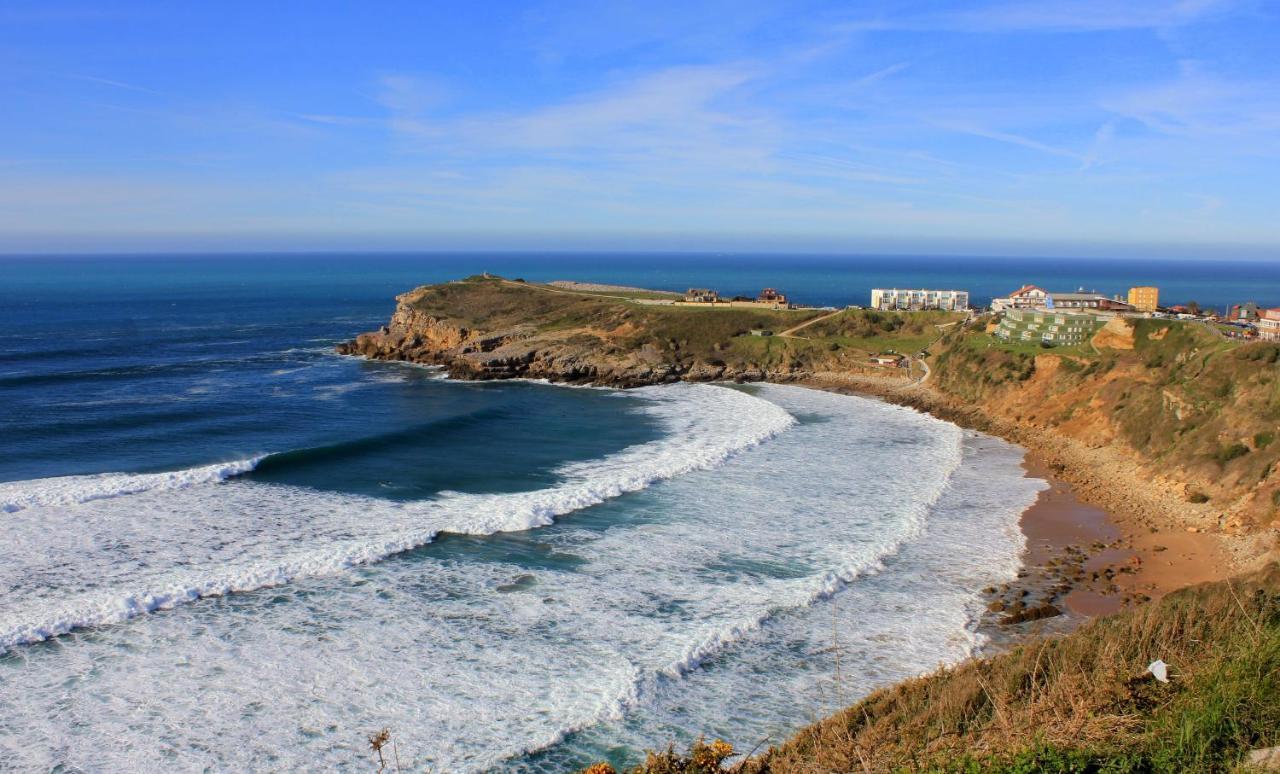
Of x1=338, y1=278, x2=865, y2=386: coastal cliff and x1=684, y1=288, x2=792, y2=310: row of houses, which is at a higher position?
A: x1=684, y1=288, x2=792, y2=310: row of houses

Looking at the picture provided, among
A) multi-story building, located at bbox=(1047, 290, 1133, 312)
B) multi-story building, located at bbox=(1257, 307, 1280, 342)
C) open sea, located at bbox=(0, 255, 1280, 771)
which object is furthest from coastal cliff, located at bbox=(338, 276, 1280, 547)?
multi-story building, located at bbox=(1047, 290, 1133, 312)

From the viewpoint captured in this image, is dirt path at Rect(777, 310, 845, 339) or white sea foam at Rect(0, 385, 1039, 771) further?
dirt path at Rect(777, 310, 845, 339)

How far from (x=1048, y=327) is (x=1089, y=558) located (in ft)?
91.0

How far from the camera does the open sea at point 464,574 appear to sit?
13.8 metres

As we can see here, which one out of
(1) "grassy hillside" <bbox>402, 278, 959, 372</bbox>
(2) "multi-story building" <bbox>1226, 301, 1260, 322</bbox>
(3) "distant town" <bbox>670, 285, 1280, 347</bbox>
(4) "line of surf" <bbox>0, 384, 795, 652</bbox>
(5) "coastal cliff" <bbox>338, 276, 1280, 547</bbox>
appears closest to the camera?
(4) "line of surf" <bbox>0, 384, 795, 652</bbox>

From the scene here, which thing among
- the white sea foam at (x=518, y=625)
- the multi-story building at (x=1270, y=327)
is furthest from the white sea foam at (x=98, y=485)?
the multi-story building at (x=1270, y=327)

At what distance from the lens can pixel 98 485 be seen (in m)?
26.5

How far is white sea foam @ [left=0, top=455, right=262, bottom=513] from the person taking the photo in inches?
984

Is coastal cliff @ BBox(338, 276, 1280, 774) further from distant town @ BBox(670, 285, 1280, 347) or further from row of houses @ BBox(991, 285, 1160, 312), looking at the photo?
row of houses @ BBox(991, 285, 1160, 312)

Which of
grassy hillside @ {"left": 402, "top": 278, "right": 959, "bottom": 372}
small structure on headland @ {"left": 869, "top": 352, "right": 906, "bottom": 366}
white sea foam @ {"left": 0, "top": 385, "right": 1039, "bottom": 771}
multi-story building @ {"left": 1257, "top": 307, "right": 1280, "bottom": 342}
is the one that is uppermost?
multi-story building @ {"left": 1257, "top": 307, "right": 1280, "bottom": 342}

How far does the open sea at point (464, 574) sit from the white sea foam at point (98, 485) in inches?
5.1

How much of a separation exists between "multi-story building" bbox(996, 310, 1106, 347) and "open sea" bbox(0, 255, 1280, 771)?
10371 millimetres

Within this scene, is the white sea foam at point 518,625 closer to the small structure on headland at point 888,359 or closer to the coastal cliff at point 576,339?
the small structure on headland at point 888,359

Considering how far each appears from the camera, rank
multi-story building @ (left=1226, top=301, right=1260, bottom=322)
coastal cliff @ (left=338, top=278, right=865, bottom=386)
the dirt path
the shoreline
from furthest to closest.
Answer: the dirt path → coastal cliff @ (left=338, top=278, right=865, bottom=386) → multi-story building @ (left=1226, top=301, right=1260, bottom=322) → the shoreline
